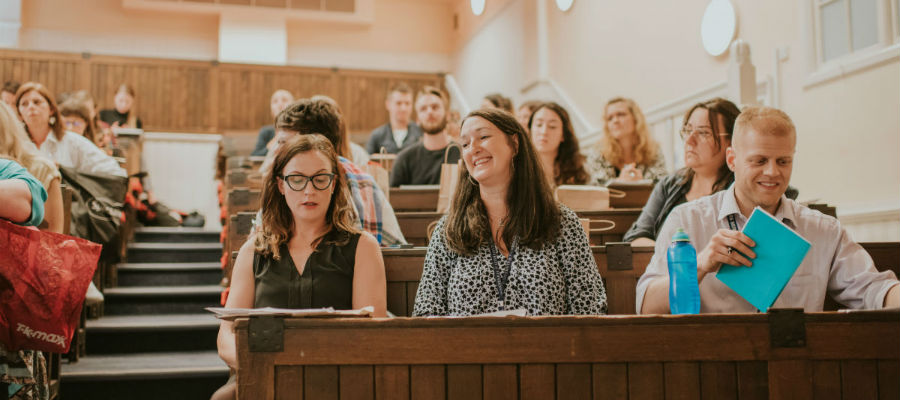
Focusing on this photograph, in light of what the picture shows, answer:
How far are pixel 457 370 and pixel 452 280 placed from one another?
0.53 metres

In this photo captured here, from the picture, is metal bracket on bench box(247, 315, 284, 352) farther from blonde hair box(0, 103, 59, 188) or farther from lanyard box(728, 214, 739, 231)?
blonde hair box(0, 103, 59, 188)

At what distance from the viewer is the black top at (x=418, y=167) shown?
14.9ft

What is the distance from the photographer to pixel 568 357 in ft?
4.86

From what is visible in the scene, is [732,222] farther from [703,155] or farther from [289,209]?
[289,209]

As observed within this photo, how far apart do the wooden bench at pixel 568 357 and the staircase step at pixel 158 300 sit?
9.77 ft

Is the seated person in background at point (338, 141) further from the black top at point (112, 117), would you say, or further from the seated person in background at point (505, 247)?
the black top at point (112, 117)

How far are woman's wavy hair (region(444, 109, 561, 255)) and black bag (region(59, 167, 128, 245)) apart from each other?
2.27m

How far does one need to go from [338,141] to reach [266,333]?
133 centimetres

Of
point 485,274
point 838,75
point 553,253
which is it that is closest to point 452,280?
point 485,274

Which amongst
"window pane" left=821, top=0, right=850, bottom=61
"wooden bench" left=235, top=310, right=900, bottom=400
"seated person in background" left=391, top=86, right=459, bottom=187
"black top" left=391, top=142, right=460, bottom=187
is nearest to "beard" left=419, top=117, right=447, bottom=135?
"seated person in background" left=391, top=86, right=459, bottom=187

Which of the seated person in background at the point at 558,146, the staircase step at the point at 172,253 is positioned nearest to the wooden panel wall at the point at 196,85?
the staircase step at the point at 172,253

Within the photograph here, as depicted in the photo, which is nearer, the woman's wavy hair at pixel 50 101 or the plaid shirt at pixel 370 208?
the plaid shirt at pixel 370 208

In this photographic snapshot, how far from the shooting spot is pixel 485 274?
1987 mm

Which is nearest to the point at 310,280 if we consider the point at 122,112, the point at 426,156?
the point at 426,156
